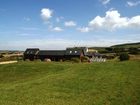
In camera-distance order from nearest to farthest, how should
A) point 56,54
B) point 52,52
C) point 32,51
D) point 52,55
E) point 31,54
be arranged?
point 56,54 → point 52,55 → point 52,52 → point 31,54 → point 32,51

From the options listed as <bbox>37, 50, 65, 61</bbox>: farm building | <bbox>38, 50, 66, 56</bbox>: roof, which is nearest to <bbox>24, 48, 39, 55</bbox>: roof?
<bbox>38, 50, 66, 56</bbox>: roof

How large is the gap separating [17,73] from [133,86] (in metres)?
26.3

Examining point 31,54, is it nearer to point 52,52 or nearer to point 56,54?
point 52,52

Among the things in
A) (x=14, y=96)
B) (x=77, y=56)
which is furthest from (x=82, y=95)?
(x=77, y=56)

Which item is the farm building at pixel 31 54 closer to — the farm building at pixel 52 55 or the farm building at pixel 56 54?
the farm building at pixel 56 54

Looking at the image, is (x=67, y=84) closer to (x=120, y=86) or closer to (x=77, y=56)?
(x=120, y=86)

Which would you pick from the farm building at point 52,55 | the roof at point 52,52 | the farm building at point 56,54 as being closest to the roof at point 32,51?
the farm building at point 56,54

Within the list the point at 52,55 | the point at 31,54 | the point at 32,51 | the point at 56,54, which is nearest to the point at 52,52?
the point at 52,55

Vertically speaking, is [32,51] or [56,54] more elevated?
[32,51]

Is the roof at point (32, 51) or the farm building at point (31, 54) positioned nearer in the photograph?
the farm building at point (31, 54)

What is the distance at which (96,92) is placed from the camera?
78.1 ft

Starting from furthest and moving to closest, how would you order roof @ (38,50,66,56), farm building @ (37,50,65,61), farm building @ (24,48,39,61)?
farm building @ (24,48,39,61)
roof @ (38,50,66,56)
farm building @ (37,50,65,61)

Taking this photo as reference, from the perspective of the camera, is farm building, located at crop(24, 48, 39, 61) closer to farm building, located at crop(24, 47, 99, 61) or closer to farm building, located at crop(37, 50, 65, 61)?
farm building, located at crop(24, 47, 99, 61)

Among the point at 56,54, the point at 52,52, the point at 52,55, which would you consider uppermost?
the point at 52,52
